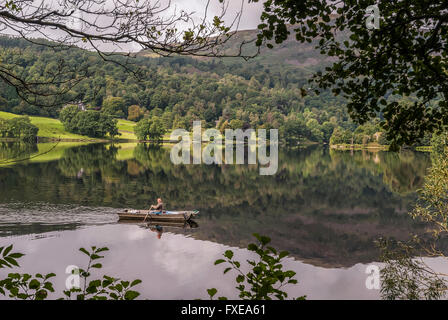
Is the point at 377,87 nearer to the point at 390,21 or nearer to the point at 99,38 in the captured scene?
the point at 390,21

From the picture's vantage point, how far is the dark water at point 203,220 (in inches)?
725

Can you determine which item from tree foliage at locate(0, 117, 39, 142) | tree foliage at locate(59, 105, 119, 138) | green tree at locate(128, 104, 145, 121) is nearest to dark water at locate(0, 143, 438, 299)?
tree foliage at locate(0, 117, 39, 142)

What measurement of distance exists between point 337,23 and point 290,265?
617 inches

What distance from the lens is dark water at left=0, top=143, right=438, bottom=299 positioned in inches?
725

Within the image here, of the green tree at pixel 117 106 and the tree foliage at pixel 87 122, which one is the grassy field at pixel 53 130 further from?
the green tree at pixel 117 106

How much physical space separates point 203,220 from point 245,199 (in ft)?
35.1

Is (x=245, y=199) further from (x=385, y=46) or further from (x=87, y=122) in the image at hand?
(x=87, y=122)

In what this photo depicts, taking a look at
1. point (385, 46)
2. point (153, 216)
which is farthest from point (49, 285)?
point (153, 216)

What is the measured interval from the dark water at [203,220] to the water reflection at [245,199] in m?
0.10

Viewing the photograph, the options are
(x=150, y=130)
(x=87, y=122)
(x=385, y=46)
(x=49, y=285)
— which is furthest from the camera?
(x=150, y=130)

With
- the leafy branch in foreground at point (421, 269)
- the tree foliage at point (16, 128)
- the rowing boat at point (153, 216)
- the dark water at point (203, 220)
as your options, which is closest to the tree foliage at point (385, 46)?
the dark water at point (203, 220)

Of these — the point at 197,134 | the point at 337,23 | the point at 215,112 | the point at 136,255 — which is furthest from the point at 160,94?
the point at 337,23

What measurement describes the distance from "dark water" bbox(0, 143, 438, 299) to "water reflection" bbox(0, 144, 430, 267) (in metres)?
0.10

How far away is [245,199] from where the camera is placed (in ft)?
131
